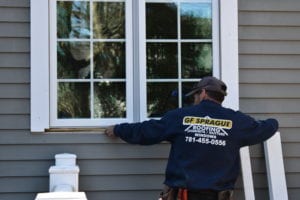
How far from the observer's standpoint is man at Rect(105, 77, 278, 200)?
11.5 ft

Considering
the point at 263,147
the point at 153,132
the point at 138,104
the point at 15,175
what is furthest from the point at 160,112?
the point at 15,175

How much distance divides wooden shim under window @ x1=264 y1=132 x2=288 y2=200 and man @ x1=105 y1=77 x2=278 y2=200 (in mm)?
643

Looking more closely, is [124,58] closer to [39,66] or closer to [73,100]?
[73,100]

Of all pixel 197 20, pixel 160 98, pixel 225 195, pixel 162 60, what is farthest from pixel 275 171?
pixel 197 20

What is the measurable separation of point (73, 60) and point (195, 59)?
0.95 meters

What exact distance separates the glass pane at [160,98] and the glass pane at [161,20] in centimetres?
38

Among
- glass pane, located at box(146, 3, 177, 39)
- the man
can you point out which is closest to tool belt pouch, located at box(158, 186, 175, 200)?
the man

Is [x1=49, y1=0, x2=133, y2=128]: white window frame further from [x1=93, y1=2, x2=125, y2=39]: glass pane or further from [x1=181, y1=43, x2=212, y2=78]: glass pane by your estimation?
[x1=181, y1=43, x2=212, y2=78]: glass pane

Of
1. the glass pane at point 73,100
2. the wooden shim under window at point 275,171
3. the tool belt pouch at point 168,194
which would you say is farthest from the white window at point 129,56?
the tool belt pouch at point 168,194

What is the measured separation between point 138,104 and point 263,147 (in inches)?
40.8

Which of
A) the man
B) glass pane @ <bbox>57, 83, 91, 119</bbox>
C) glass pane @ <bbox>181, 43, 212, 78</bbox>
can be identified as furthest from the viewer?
glass pane @ <bbox>181, 43, 212, 78</bbox>

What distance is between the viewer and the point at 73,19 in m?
4.37

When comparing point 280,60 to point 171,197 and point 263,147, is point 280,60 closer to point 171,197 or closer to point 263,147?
point 263,147

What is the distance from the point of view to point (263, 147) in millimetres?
4449
